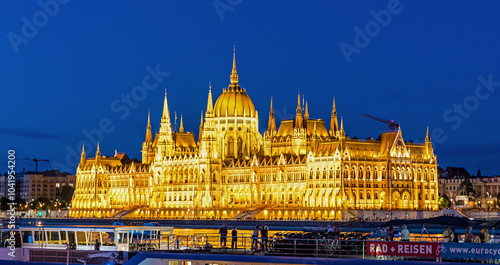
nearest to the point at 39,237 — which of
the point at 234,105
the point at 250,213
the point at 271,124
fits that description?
the point at 250,213

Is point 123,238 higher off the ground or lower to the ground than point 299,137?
lower

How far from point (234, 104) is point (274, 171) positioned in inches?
955

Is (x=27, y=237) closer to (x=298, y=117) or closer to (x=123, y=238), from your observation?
(x=123, y=238)

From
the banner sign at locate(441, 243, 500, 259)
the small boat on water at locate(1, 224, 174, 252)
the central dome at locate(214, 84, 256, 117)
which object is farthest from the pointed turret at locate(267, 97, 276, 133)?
the banner sign at locate(441, 243, 500, 259)

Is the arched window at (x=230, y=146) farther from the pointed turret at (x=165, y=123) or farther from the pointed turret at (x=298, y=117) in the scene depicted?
the pointed turret at (x=298, y=117)

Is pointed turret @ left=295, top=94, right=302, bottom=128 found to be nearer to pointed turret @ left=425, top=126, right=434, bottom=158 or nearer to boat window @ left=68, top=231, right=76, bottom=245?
pointed turret @ left=425, top=126, right=434, bottom=158

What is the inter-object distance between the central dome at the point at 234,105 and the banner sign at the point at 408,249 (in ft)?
501

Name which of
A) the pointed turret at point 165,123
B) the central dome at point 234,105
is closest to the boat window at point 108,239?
the central dome at point 234,105

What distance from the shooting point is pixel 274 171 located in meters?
171

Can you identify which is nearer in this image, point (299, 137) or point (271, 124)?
point (299, 137)

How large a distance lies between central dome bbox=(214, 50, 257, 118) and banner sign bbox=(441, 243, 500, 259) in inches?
6069

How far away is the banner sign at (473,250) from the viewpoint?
34.9 m

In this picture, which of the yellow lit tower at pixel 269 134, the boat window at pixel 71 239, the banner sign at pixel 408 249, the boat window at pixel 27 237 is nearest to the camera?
the banner sign at pixel 408 249

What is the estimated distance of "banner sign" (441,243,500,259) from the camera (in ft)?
114
